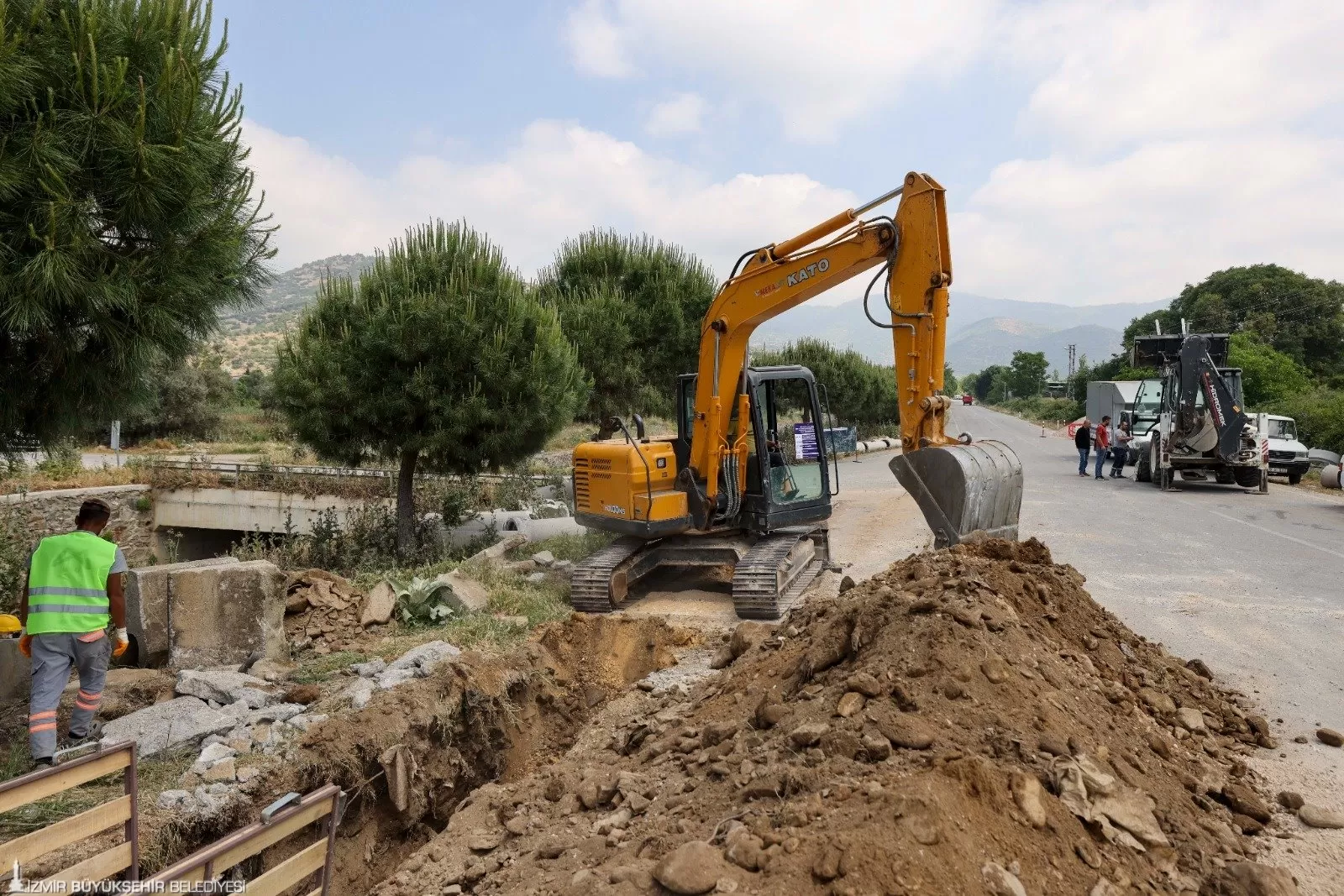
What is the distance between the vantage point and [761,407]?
30.3 feet

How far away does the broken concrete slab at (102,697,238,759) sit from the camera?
5.18 m

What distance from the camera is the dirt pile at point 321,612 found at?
7523mm

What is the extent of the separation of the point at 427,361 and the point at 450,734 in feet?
21.6

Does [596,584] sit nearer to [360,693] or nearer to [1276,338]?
[360,693]

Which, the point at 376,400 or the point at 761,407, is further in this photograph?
the point at 376,400

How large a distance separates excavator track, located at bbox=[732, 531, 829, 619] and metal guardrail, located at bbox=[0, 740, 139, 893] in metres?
5.25

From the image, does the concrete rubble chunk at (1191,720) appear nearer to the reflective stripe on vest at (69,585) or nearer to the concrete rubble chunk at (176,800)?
the concrete rubble chunk at (176,800)

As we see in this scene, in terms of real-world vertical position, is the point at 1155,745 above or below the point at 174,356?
below

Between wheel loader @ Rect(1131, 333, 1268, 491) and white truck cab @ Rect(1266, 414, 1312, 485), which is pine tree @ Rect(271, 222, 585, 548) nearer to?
wheel loader @ Rect(1131, 333, 1268, 491)

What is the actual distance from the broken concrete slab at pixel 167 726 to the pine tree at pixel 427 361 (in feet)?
20.7

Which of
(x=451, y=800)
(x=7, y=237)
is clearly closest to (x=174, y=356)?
(x=7, y=237)

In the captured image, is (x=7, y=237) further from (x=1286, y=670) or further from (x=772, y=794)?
(x=1286, y=670)

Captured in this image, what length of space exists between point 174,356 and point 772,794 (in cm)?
472

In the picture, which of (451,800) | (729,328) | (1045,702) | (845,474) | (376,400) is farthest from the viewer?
(845,474)
